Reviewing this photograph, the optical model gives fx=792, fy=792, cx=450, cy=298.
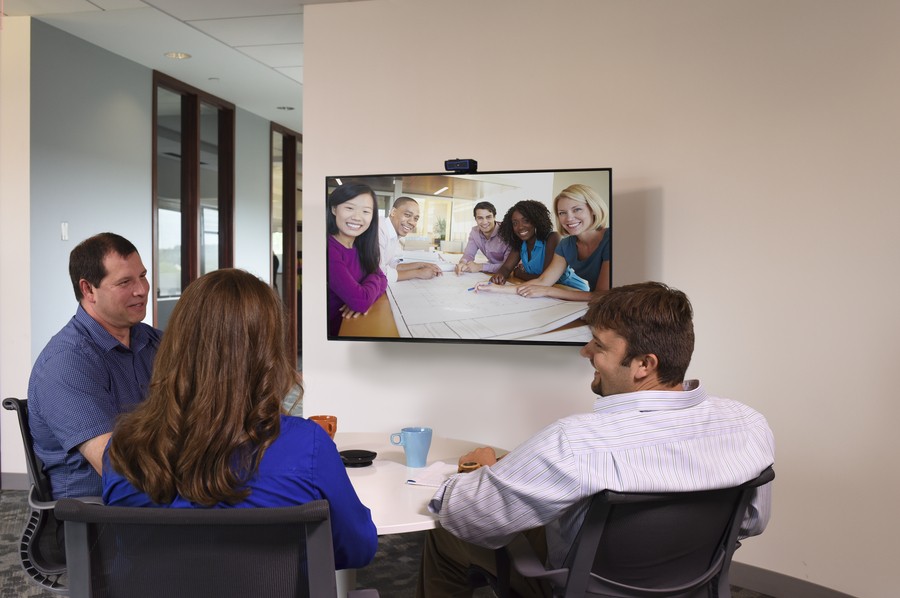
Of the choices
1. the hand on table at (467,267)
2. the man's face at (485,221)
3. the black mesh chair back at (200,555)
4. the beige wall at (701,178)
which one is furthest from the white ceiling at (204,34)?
the black mesh chair back at (200,555)

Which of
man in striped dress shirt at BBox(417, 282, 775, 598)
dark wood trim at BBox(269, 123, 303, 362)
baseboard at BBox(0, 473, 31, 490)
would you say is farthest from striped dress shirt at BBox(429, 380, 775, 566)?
dark wood trim at BBox(269, 123, 303, 362)

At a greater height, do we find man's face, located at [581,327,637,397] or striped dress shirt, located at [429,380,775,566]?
man's face, located at [581,327,637,397]

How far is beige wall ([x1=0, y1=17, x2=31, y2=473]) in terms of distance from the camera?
4645mm

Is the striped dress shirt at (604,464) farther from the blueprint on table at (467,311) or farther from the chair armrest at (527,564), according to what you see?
the blueprint on table at (467,311)

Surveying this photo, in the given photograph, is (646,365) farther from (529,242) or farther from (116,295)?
(116,295)

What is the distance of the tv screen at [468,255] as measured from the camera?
3158 mm

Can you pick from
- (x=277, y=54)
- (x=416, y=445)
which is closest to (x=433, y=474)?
(x=416, y=445)

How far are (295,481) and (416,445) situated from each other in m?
0.90

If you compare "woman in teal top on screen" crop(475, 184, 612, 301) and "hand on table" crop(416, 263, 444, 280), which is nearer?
"woman in teal top on screen" crop(475, 184, 612, 301)

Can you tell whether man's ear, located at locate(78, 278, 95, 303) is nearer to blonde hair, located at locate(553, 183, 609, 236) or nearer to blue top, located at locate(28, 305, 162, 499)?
blue top, located at locate(28, 305, 162, 499)

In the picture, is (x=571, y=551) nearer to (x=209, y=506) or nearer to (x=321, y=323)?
(x=209, y=506)

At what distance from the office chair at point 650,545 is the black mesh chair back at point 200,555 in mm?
600

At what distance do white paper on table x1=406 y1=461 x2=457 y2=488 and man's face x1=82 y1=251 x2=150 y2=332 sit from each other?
0.97 metres

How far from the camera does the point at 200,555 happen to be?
4.06 ft
